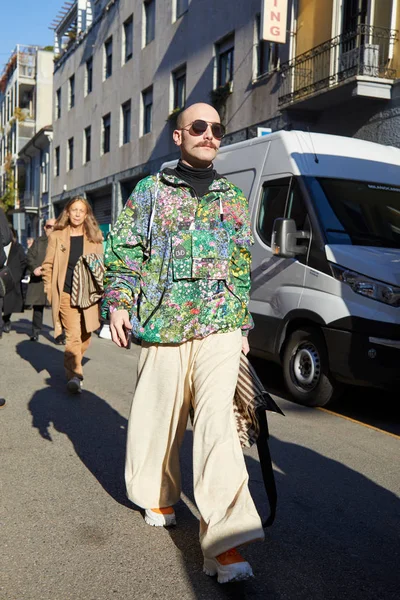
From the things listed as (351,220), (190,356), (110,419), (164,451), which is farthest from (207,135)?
(351,220)

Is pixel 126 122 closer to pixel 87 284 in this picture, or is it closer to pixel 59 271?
pixel 59 271

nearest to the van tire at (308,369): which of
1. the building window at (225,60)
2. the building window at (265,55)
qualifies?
the building window at (265,55)

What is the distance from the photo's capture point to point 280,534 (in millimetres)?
3490

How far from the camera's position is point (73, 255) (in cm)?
720

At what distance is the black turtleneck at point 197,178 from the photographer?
3.26 metres

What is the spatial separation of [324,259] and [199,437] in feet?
12.1

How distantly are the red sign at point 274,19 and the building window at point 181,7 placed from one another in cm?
645

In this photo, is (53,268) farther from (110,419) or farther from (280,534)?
(280,534)

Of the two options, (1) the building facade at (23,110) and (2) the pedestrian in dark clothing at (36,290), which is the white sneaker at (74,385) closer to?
(2) the pedestrian in dark clothing at (36,290)

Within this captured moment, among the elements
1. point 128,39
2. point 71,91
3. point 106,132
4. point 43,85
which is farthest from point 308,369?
point 43,85

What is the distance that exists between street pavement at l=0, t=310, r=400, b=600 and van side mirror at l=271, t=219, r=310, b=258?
1.50 m

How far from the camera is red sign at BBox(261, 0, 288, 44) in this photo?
15484 mm

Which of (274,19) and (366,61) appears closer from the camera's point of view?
(366,61)

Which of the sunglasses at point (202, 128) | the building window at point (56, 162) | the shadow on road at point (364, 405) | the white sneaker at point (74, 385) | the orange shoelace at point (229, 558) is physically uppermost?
the building window at point (56, 162)
